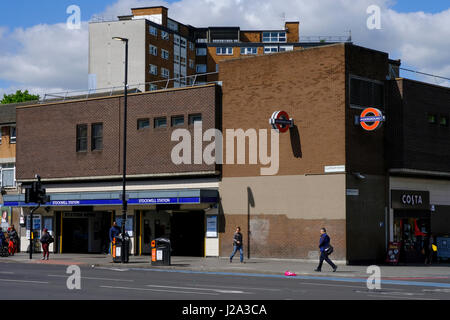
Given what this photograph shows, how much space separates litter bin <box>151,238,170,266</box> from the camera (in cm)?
3044

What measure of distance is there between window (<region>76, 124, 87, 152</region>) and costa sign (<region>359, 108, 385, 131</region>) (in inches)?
657

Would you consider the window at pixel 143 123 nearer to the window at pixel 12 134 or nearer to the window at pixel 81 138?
the window at pixel 81 138

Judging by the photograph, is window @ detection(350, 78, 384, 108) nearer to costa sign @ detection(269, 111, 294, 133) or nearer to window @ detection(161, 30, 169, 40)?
costa sign @ detection(269, 111, 294, 133)

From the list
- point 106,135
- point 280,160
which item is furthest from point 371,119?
point 106,135

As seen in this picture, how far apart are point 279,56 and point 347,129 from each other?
16.8ft

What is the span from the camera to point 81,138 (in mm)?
41312

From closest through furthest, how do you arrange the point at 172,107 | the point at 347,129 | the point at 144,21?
the point at 347,129, the point at 172,107, the point at 144,21

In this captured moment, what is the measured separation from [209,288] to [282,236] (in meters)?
14.3

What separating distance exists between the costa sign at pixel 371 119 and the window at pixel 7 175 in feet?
81.7

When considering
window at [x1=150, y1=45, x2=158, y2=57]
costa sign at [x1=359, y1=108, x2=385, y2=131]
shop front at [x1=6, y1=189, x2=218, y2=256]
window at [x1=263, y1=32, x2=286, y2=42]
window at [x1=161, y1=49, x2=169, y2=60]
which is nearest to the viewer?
costa sign at [x1=359, y1=108, x2=385, y2=131]

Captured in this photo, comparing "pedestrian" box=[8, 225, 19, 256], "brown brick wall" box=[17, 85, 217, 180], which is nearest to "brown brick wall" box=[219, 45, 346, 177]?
"brown brick wall" box=[17, 85, 217, 180]
